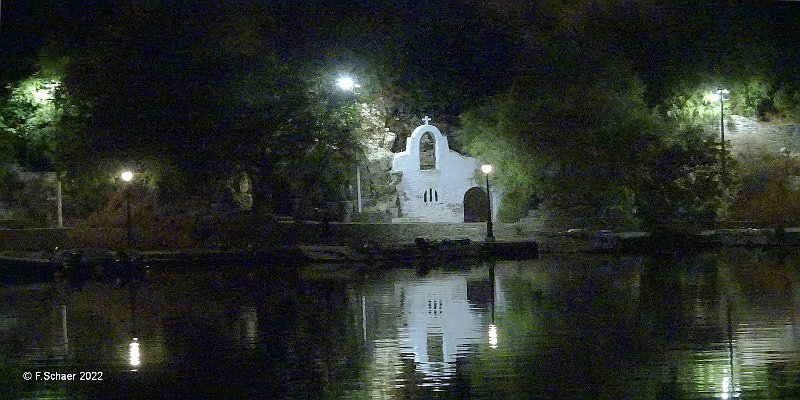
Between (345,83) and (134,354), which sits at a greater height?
(345,83)

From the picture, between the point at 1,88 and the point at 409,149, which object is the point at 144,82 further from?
the point at 409,149

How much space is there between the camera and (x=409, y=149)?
62.8ft

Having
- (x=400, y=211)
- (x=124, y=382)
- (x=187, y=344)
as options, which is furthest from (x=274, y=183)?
(x=124, y=382)

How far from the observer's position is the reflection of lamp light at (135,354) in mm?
5878

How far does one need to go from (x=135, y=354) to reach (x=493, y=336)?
2430 mm

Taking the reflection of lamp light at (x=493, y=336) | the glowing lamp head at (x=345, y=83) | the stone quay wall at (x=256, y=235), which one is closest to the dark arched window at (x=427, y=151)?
the glowing lamp head at (x=345, y=83)

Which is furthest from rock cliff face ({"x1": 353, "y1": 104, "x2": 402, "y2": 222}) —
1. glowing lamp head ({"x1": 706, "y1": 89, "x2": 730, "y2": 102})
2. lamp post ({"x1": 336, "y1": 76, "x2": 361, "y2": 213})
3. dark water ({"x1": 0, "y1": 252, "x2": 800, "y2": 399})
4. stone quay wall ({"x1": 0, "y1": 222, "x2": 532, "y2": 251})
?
dark water ({"x1": 0, "y1": 252, "x2": 800, "y2": 399})

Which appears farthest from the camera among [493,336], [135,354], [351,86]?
[351,86]

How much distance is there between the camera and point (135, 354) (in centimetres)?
614

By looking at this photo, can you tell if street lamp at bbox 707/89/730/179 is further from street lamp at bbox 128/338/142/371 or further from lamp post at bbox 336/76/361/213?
street lamp at bbox 128/338/142/371

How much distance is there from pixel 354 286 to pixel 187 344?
3.98 m

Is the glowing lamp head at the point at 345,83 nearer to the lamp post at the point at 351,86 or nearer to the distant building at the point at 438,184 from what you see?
the lamp post at the point at 351,86

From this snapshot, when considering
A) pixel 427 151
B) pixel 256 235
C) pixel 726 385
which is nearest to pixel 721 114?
pixel 427 151

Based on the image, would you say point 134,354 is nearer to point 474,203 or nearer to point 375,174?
point 375,174
